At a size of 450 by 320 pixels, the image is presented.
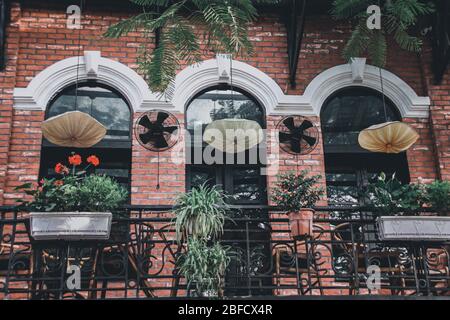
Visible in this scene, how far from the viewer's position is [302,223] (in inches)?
250

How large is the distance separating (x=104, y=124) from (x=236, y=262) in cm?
256

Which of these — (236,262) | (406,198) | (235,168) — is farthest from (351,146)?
(236,262)

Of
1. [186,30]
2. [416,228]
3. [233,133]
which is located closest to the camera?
[186,30]

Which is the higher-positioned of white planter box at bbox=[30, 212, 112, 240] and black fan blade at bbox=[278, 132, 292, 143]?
black fan blade at bbox=[278, 132, 292, 143]

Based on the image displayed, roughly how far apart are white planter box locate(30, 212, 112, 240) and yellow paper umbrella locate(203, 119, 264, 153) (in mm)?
1619

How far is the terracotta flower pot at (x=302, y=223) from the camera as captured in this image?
635cm

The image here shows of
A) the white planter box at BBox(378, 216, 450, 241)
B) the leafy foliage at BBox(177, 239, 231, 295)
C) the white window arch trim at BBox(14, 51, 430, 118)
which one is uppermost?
the white window arch trim at BBox(14, 51, 430, 118)

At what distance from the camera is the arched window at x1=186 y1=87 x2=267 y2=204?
7.82 metres

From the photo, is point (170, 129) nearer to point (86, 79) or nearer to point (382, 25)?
point (86, 79)

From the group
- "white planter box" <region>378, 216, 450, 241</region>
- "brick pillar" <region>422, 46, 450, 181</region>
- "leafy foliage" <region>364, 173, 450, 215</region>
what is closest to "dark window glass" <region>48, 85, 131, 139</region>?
"leafy foliage" <region>364, 173, 450, 215</region>

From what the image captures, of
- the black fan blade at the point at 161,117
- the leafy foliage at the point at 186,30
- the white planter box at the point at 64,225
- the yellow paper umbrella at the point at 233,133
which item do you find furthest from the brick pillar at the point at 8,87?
the leafy foliage at the point at 186,30

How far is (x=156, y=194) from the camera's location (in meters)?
7.48

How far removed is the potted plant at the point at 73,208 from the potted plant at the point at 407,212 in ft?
9.06

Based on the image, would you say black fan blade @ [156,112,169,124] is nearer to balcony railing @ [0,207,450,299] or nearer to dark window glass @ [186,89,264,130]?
dark window glass @ [186,89,264,130]
